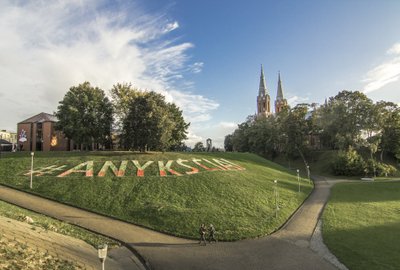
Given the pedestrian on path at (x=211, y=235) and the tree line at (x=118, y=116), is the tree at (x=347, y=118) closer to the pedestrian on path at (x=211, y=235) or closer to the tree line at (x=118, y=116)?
the tree line at (x=118, y=116)

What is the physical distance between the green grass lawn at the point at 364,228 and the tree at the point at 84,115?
138 feet

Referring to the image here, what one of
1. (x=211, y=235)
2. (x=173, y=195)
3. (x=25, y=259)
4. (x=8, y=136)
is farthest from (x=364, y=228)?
(x=8, y=136)

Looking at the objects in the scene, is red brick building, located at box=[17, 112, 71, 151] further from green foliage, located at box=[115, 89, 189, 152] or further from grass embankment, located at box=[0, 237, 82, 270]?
grass embankment, located at box=[0, 237, 82, 270]

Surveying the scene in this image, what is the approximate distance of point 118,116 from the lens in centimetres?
5797

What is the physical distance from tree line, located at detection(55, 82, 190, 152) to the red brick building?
1395 centimetres

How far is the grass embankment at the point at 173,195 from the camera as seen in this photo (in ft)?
85.2

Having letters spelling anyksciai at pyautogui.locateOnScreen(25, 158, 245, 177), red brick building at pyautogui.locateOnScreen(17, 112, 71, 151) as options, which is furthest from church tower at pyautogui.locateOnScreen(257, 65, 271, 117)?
red brick building at pyautogui.locateOnScreen(17, 112, 71, 151)

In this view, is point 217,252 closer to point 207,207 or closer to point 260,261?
point 260,261

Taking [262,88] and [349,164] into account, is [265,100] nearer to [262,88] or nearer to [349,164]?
[262,88]

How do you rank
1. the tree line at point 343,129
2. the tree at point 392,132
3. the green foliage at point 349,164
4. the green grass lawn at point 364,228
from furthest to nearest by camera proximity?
the tree at point 392,132
the tree line at point 343,129
the green foliage at point 349,164
the green grass lawn at point 364,228

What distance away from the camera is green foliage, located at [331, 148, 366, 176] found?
2581 inches

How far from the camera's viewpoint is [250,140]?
307 feet

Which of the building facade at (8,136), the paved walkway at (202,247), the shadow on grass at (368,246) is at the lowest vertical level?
the shadow on grass at (368,246)

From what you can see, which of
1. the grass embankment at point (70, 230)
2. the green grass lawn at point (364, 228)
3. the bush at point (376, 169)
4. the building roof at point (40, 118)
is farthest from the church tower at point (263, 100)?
the grass embankment at point (70, 230)
